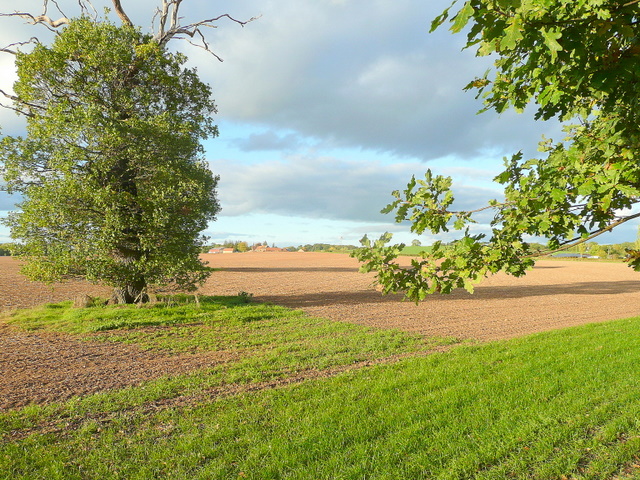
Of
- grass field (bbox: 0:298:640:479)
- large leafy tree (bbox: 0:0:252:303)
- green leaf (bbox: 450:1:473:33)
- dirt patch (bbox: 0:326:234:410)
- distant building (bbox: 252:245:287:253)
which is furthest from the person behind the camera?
distant building (bbox: 252:245:287:253)

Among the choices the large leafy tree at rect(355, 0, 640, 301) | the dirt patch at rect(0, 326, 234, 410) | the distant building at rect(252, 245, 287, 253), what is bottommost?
the dirt patch at rect(0, 326, 234, 410)

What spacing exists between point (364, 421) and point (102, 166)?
45.2 feet

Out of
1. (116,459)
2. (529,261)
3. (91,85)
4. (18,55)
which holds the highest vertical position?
(18,55)

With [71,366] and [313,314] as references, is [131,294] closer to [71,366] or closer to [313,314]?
[313,314]

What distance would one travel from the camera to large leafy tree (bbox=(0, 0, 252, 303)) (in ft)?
48.9

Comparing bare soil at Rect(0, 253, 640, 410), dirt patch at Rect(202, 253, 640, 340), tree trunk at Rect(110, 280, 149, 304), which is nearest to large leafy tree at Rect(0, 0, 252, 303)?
tree trunk at Rect(110, 280, 149, 304)

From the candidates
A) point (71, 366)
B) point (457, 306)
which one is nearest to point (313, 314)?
point (457, 306)

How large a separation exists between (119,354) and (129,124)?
8503 millimetres

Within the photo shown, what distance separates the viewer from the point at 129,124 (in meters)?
15.0

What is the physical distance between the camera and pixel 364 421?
6.25 metres

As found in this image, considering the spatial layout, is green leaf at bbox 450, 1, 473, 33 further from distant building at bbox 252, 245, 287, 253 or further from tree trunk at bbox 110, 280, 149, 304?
distant building at bbox 252, 245, 287, 253

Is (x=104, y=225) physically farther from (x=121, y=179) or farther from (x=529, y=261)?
(x=529, y=261)

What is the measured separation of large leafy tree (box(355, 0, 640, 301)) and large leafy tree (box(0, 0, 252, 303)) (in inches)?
494

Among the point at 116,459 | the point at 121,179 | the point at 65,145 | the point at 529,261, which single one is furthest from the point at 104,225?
the point at 529,261
